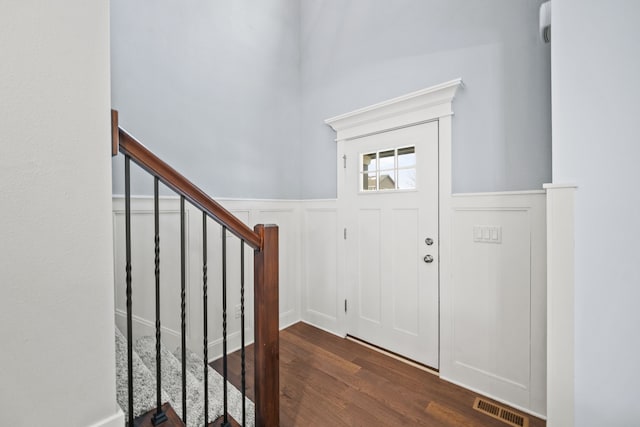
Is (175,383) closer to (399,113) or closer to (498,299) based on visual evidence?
(498,299)

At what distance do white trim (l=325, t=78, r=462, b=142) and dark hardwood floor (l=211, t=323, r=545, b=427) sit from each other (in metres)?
1.96

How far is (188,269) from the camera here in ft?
6.70

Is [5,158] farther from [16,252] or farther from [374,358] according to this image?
[374,358]

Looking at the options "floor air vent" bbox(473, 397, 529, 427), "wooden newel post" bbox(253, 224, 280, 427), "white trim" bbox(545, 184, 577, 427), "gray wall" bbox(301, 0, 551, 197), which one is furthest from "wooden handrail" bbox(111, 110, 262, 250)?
"floor air vent" bbox(473, 397, 529, 427)

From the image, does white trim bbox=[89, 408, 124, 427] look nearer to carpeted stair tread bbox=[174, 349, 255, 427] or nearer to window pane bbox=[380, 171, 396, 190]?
carpeted stair tread bbox=[174, 349, 255, 427]

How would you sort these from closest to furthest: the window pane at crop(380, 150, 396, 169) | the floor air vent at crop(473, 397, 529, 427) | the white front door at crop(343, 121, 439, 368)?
the floor air vent at crop(473, 397, 529, 427) < the white front door at crop(343, 121, 439, 368) < the window pane at crop(380, 150, 396, 169)

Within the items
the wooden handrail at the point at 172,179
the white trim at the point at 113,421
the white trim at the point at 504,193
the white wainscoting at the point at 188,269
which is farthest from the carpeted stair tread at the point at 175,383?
the white trim at the point at 504,193

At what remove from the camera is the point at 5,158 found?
2.07 ft

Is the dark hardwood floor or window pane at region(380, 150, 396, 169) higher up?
window pane at region(380, 150, 396, 169)

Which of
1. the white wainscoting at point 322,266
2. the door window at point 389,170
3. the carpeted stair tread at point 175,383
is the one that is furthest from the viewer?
the white wainscoting at point 322,266

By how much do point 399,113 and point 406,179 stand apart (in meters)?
0.55

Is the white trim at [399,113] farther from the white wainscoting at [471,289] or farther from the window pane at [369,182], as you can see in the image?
the white wainscoting at [471,289]

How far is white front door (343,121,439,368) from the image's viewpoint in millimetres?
2078

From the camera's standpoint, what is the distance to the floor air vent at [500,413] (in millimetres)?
1566
